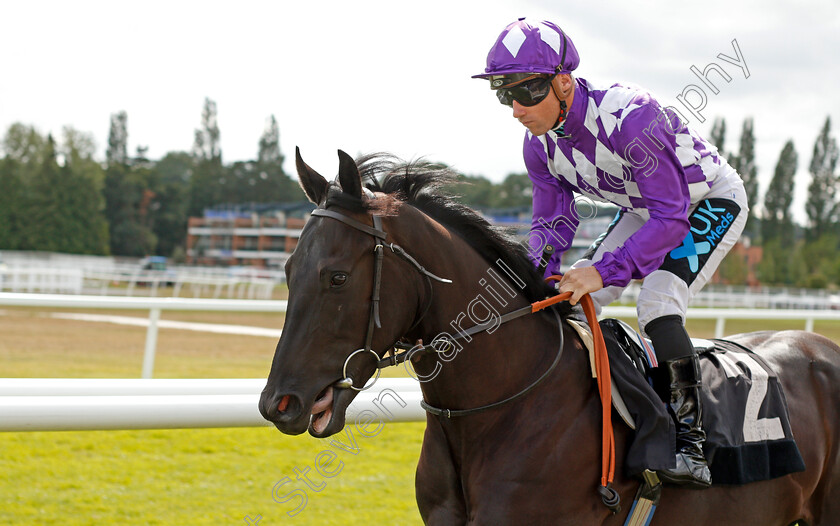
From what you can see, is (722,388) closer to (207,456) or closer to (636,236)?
(636,236)

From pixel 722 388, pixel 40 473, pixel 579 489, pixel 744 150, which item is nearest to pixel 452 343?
pixel 579 489

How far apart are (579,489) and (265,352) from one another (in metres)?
9.78

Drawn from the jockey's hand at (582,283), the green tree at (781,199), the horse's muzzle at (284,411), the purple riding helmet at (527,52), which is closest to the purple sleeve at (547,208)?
the jockey's hand at (582,283)

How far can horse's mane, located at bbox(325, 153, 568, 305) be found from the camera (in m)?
2.35

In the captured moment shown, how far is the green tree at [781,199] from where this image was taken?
2292 inches

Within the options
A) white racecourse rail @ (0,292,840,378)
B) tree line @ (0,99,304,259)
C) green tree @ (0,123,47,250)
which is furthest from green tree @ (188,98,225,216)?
white racecourse rail @ (0,292,840,378)

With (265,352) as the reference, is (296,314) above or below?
above

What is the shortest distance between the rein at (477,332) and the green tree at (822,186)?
6430cm

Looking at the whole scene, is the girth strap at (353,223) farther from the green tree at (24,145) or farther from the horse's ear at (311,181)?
the green tree at (24,145)

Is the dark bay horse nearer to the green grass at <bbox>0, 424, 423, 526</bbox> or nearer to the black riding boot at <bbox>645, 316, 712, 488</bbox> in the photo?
the black riding boot at <bbox>645, 316, 712, 488</bbox>

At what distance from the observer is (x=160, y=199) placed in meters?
77.8

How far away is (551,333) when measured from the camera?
242 centimetres

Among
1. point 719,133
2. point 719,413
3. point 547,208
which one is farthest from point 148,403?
point 719,133

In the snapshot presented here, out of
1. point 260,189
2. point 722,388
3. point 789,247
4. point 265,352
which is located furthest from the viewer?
point 260,189
